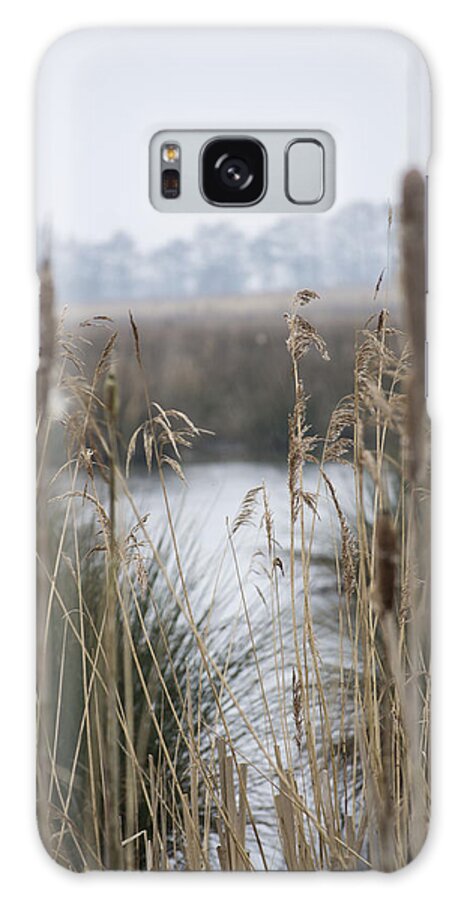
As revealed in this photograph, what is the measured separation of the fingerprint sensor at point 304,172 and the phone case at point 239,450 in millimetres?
25

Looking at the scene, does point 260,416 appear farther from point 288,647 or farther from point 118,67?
point 118,67

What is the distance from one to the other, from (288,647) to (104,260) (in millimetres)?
575

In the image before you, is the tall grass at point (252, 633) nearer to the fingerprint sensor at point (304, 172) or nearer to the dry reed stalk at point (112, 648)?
the dry reed stalk at point (112, 648)

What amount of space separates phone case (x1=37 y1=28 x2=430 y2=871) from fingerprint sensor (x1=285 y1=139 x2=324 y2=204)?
0.02 meters

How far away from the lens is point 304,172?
2.70 m

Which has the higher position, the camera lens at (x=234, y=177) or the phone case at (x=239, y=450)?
the camera lens at (x=234, y=177)

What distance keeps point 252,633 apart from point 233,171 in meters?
0.62

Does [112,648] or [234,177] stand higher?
[234,177]

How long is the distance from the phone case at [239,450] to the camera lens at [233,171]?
0.08 ft

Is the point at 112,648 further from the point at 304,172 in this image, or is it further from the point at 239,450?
the point at 304,172

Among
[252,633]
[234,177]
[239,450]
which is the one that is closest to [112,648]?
[252,633]

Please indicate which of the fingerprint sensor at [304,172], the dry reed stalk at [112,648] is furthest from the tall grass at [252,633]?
the fingerprint sensor at [304,172]

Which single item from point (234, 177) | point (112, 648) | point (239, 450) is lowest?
point (112, 648)

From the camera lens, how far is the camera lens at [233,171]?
270 centimetres
